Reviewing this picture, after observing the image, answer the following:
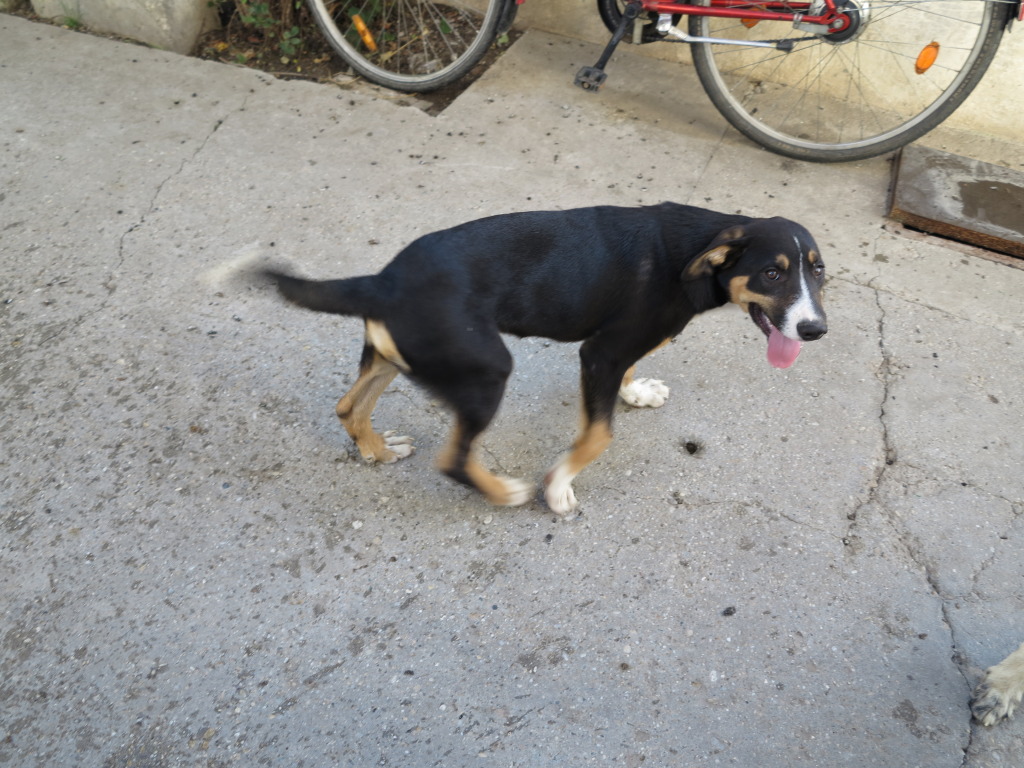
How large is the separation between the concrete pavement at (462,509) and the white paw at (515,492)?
6cm

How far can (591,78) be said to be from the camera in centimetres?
407

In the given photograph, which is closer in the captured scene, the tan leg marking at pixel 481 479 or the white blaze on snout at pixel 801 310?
the white blaze on snout at pixel 801 310

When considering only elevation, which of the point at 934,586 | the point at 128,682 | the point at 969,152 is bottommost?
the point at 128,682

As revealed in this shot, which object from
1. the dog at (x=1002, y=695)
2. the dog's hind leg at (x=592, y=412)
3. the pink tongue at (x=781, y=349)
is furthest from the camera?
the dog's hind leg at (x=592, y=412)

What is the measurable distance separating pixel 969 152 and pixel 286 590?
3.86 m

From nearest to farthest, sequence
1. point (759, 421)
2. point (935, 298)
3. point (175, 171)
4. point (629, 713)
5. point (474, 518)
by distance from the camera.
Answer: point (629, 713), point (474, 518), point (759, 421), point (935, 298), point (175, 171)

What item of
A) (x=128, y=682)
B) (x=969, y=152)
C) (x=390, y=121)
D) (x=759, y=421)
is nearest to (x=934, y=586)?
(x=759, y=421)

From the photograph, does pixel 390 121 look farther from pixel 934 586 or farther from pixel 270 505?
pixel 934 586

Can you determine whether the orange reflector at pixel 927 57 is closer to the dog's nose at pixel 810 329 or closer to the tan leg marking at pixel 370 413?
the dog's nose at pixel 810 329

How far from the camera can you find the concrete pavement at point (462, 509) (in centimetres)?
202

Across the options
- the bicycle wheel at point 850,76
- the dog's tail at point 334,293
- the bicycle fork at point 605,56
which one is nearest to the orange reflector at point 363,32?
the bicycle fork at point 605,56

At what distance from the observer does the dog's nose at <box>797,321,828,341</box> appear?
2.05 metres

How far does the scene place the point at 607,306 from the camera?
227 centimetres

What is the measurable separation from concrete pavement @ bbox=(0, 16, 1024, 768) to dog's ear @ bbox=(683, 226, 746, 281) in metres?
0.77
